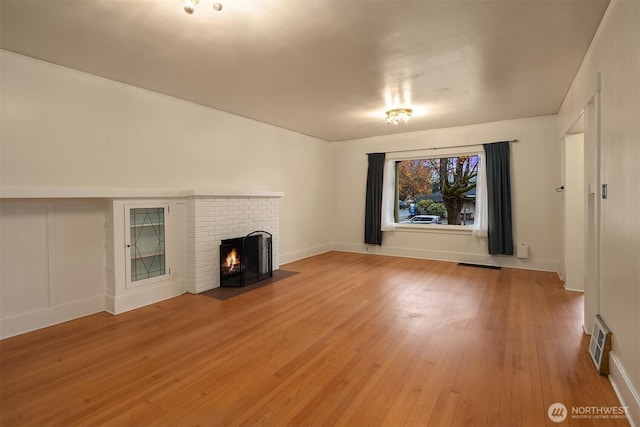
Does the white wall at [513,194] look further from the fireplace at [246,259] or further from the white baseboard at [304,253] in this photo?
the fireplace at [246,259]

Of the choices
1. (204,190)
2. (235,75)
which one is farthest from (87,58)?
(204,190)

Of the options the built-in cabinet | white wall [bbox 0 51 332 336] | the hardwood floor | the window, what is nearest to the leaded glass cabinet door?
the built-in cabinet

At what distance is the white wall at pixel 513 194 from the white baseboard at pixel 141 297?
13.8ft

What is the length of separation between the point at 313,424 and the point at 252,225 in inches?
141

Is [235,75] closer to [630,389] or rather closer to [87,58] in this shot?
[87,58]

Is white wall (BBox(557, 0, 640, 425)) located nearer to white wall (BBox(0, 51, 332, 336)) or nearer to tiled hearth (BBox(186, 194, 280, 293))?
tiled hearth (BBox(186, 194, 280, 293))

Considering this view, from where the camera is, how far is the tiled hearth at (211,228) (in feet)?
13.8

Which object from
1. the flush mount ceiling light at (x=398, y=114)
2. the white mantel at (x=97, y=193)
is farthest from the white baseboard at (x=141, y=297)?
the flush mount ceiling light at (x=398, y=114)

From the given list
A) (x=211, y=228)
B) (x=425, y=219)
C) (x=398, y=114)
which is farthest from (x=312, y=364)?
(x=425, y=219)

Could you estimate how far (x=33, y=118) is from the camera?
301cm

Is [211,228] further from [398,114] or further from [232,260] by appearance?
[398,114]

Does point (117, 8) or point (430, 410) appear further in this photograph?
point (117, 8)

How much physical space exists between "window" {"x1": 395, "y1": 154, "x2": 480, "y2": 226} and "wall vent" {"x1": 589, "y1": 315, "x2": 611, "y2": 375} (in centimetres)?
376

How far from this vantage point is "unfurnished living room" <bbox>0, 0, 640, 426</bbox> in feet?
6.52
